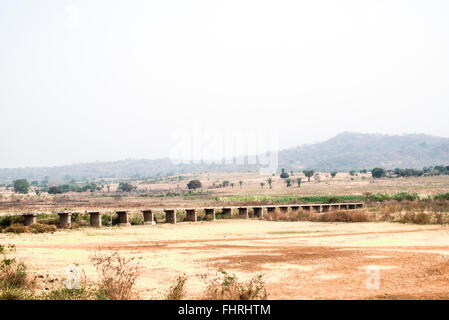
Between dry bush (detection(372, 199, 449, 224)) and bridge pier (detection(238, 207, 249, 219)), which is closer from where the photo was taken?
dry bush (detection(372, 199, 449, 224))

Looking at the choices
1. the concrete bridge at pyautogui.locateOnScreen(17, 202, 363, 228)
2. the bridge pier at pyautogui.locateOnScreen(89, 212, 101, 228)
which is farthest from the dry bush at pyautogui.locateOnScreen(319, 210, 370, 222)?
the bridge pier at pyautogui.locateOnScreen(89, 212, 101, 228)

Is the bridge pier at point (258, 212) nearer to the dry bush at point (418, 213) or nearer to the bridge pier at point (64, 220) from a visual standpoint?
the dry bush at point (418, 213)

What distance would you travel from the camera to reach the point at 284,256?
20766mm

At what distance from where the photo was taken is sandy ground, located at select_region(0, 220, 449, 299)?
46.7 feet

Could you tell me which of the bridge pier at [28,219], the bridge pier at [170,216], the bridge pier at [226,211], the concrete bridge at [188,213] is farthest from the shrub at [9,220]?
the bridge pier at [226,211]

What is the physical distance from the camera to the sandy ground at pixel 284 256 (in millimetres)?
14242

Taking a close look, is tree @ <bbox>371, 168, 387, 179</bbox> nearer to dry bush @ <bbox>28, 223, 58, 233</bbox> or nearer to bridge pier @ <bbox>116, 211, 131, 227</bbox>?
bridge pier @ <bbox>116, 211, 131, 227</bbox>

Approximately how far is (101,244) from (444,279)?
16563mm

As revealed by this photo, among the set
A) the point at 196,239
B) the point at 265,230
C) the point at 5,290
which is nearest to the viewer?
the point at 5,290

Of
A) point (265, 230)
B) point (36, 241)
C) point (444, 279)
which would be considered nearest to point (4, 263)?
point (444, 279)
